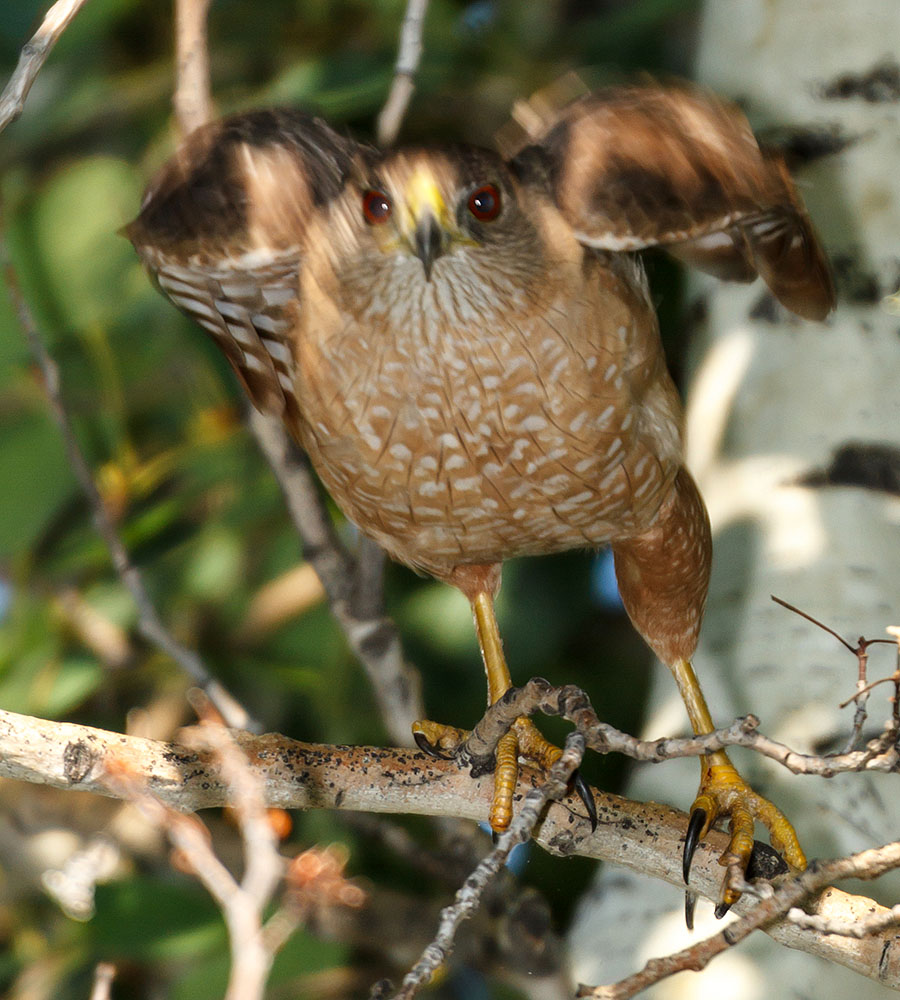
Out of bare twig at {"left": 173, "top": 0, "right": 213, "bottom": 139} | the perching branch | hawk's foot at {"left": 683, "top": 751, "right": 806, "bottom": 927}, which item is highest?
bare twig at {"left": 173, "top": 0, "right": 213, "bottom": 139}

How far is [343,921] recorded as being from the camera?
298 cm

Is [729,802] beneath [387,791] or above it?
beneath

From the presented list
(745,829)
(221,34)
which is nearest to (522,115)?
(745,829)

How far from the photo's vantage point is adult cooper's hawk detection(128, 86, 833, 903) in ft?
6.77

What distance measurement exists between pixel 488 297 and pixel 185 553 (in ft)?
5.93

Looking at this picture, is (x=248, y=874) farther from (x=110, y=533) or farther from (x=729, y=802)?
(x=110, y=533)

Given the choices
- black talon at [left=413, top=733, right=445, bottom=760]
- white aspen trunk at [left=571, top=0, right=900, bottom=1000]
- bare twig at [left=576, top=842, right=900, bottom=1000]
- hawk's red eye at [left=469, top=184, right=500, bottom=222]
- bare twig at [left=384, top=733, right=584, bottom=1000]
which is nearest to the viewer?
bare twig at [left=384, top=733, right=584, bottom=1000]

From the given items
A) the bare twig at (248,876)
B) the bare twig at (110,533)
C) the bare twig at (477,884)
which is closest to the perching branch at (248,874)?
the bare twig at (248,876)

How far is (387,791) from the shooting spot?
→ 6.40ft

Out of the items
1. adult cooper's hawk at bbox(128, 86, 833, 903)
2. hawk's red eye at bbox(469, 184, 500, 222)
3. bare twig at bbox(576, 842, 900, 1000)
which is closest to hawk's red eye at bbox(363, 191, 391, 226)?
adult cooper's hawk at bbox(128, 86, 833, 903)

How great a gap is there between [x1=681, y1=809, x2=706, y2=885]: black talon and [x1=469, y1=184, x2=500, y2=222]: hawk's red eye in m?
1.03

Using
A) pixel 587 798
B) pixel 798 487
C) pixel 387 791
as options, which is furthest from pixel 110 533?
pixel 798 487

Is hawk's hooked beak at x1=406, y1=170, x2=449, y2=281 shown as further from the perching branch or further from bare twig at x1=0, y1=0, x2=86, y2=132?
the perching branch

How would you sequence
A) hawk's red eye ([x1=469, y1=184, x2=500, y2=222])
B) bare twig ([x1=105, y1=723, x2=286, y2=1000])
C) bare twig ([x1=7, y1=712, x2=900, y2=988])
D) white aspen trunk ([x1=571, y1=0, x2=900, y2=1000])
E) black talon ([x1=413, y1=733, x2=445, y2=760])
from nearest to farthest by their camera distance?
bare twig ([x1=105, y1=723, x2=286, y2=1000])
bare twig ([x1=7, y1=712, x2=900, y2=988])
hawk's red eye ([x1=469, y1=184, x2=500, y2=222])
black talon ([x1=413, y1=733, x2=445, y2=760])
white aspen trunk ([x1=571, y1=0, x2=900, y2=1000])
